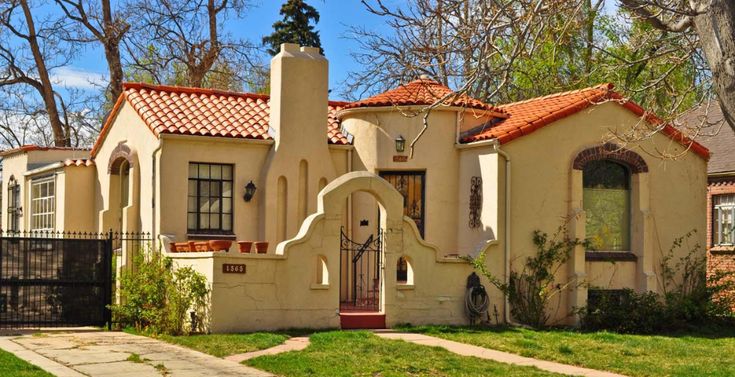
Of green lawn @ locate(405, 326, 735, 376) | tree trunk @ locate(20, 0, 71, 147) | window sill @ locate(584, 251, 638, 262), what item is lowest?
green lawn @ locate(405, 326, 735, 376)

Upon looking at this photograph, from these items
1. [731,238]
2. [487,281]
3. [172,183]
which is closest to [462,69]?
[487,281]

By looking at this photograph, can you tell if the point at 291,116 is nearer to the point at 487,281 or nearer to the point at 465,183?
the point at 465,183

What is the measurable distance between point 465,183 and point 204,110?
5.59 meters

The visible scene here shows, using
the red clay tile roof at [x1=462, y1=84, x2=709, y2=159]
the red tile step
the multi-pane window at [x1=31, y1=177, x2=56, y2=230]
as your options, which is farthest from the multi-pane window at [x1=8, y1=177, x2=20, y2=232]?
the red clay tile roof at [x1=462, y1=84, x2=709, y2=159]

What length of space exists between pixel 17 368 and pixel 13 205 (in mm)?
14512

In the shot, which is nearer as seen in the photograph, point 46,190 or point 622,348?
point 622,348

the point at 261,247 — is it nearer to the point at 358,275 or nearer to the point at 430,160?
the point at 358,275

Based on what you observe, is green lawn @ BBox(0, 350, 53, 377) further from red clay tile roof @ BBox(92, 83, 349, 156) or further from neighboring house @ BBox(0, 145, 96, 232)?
neighboring house @ BBox(0, 145, 96, 232)

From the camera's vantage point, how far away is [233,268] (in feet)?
58.7

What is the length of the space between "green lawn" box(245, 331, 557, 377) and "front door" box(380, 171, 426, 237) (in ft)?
18.7

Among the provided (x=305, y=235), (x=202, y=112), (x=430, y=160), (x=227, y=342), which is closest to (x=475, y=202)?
(x=430, y=160)

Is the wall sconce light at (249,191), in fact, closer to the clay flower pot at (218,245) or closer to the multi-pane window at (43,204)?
the clay flower pot at (218,245)

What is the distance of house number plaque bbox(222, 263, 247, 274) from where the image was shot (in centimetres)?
1784

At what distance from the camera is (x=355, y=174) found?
18984mm
